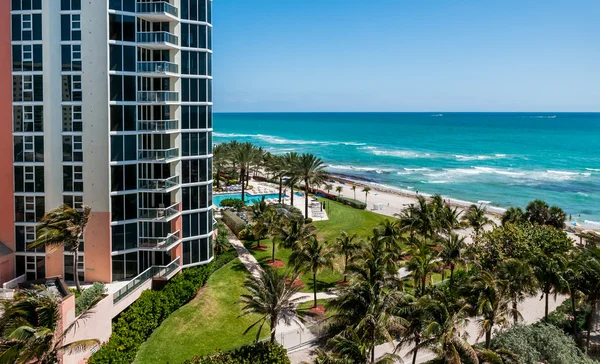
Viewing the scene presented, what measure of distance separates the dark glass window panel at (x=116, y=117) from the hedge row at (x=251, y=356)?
50.6ft

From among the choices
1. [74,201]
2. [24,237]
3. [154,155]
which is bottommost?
[24,237]

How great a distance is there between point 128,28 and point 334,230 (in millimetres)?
28097

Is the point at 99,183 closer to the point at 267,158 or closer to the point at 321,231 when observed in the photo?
the point at 321,231

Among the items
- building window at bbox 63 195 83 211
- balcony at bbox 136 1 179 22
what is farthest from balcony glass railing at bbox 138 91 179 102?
building window at bbox 63 195 83 211

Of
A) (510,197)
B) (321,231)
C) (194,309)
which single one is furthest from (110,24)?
(510,197)

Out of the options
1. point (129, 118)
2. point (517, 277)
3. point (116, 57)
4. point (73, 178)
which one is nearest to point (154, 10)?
point (116, 57)

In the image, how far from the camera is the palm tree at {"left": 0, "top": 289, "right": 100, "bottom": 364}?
17.4 metres

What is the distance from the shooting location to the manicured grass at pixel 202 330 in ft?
86.2

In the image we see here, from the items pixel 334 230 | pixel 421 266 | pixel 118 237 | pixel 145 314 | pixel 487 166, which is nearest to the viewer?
pixel 145 314

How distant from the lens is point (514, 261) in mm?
27797

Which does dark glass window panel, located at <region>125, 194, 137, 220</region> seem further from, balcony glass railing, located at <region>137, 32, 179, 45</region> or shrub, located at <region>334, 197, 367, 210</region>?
shrub, located at <region>334, 197, 367, 210</region>

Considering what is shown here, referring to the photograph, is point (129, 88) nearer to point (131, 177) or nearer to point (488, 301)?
point (131, 177)

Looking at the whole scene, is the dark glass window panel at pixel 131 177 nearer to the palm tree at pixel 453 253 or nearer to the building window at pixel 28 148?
the building window at pixel 28 148

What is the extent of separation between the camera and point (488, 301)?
22.9 meters
